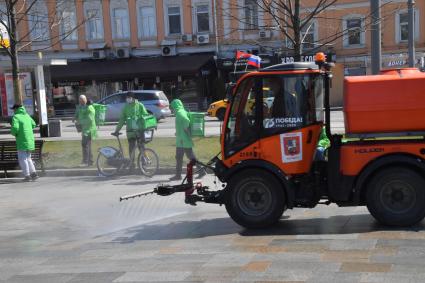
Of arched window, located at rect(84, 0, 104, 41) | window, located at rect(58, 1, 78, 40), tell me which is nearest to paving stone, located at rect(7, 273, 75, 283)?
window, located at rect(58, 1, 78, 40)

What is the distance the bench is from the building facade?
22.3 m

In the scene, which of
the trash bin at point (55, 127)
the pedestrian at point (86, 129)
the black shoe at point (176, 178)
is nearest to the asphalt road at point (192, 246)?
the black shoe at point (176, 178)

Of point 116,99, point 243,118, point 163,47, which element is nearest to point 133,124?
point 243,118

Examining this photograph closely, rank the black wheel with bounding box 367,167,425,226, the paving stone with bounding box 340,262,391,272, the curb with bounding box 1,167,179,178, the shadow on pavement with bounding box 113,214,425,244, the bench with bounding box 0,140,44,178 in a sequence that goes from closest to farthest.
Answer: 1. the paving stone with bounding box 340,262,391,272
2. the black wheel with bounding box 367,167,425,226
3. the shadow on pavement with bounding box 113,214,425,244
4. the curb with bounding box 1,167,179,178
5. the bench with bounding box 0,140,44,178

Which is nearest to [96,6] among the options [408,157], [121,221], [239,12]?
[239,12]

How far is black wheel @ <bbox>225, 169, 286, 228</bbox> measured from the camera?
7.23 meters

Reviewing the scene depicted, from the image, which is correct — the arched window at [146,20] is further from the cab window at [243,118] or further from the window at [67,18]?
the cab window at [243,118]

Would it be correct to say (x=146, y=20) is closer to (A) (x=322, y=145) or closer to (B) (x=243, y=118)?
(B) (x=243, y=118)

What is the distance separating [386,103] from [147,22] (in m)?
32.6

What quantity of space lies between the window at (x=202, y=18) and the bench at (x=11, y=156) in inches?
964

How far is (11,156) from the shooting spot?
46.5 ft

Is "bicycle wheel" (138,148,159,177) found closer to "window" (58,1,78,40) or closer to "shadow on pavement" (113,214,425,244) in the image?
→ "shadow on pavement" (113,214,425,244)

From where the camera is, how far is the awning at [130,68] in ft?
120

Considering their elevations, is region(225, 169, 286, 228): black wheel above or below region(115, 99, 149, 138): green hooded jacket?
below
